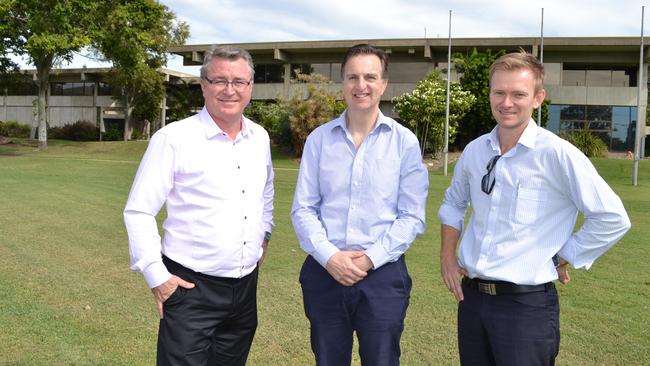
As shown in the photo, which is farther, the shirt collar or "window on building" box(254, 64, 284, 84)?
"window on building" box(254, 64, 284, 84)

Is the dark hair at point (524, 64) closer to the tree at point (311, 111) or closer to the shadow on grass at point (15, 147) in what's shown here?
the tree at point (311, 111)

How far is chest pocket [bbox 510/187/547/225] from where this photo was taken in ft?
9.03

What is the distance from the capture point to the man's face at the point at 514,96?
9.05 ft

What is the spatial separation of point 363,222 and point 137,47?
1263 inches

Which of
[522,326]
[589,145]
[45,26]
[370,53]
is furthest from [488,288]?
[589,145]

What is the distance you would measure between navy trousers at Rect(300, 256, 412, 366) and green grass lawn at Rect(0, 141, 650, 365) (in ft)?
4.85

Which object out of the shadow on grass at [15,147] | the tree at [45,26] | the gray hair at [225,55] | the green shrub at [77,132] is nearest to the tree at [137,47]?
the tree at [45,26]

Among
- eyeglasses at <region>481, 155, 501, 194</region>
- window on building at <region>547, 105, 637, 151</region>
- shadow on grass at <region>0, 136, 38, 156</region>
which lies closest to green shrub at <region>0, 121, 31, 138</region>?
shadow on grass at <region>0, 136, 38, 156</region>

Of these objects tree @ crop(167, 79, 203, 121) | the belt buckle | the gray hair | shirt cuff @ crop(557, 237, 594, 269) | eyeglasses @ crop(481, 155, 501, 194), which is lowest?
the belt buckle

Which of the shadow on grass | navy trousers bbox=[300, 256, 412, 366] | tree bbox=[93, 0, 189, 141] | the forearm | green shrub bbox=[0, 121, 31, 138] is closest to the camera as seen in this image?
navy trousers bbox=[300, 256, 412, 366]

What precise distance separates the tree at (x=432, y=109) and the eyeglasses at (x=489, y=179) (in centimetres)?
3018

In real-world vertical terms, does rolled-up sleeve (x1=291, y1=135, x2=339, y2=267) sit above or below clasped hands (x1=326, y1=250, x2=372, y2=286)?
above

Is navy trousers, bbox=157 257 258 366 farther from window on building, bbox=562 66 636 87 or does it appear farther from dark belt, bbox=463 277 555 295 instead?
window on building, bbox=562 66 636 87

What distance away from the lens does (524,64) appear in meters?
2.75
